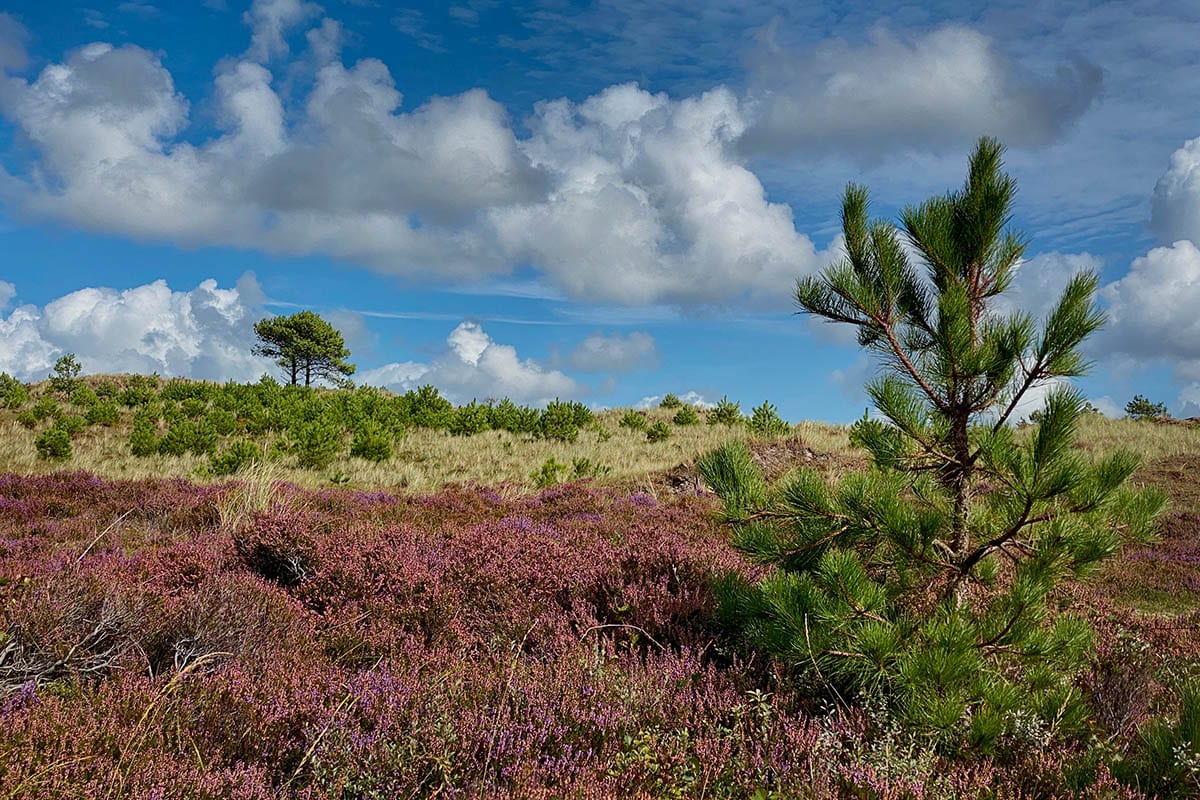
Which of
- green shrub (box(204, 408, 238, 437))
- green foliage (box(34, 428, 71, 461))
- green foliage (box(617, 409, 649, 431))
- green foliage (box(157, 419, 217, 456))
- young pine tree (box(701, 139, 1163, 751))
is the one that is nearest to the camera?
young pine tree (box(701, 139, 1163, 751))

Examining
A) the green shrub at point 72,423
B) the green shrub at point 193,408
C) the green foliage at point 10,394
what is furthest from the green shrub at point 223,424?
the green foliage at point 10,394

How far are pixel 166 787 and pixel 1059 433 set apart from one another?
11.4 feet

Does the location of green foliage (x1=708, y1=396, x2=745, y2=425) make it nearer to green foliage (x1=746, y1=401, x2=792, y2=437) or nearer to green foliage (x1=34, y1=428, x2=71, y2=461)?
green foliage (x1=746, y1=401, x2=792, y2=437)

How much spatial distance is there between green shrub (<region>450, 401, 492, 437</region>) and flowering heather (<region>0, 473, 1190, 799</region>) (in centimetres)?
1869

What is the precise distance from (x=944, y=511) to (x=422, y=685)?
2.76 meters

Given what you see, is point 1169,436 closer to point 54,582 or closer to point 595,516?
point 595,516

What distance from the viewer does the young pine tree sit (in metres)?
3.07

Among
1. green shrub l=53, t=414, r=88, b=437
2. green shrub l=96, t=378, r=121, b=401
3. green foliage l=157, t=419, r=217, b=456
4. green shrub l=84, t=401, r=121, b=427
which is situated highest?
green shrub l=96, t=378, r=121, b=401

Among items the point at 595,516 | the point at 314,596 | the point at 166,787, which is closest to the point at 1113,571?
the point at 595,516

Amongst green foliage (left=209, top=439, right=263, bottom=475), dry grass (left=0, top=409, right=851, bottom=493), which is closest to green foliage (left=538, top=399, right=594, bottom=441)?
dry grass (left=0, top=409, right=851, bottom=493)

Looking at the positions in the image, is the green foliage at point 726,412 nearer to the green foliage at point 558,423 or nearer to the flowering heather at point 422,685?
the green foliage at point 558,423

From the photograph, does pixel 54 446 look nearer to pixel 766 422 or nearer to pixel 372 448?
pixel 372 448

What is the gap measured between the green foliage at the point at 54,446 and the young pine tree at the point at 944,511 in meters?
17.5

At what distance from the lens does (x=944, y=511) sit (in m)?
3.73
